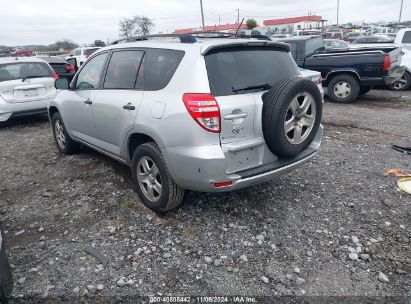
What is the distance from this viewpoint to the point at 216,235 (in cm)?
332

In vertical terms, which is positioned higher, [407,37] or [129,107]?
[129,107]

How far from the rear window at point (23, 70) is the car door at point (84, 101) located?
11.2 feet

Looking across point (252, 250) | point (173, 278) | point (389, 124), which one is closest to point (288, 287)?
point (252, 250)

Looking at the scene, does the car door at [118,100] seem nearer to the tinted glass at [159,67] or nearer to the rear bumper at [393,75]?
the tinted glass at [159,67]

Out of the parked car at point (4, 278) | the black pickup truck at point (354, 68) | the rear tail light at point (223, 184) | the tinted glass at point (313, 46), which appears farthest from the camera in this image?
the tinted glass at point (313, 46)

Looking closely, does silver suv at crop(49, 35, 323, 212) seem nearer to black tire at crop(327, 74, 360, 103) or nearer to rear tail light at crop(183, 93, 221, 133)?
rear tail light at crop(183, 93, 221, 133)

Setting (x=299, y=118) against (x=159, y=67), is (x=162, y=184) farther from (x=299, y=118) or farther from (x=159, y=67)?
(x=299, y=118)

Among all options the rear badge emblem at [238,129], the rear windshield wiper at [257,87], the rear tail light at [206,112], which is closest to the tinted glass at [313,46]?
the rear windshield wiper at [257,87]

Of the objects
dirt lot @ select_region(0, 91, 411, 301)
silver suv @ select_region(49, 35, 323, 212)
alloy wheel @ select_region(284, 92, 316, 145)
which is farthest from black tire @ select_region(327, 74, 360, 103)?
alloy wheel @ select_region(284, 92, 316, 145)

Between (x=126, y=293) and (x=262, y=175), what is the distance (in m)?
1.55

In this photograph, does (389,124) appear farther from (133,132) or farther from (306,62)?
(133,132)

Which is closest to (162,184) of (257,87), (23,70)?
(257,87)

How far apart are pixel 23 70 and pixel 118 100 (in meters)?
5.29

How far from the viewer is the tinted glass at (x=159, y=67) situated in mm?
3277
